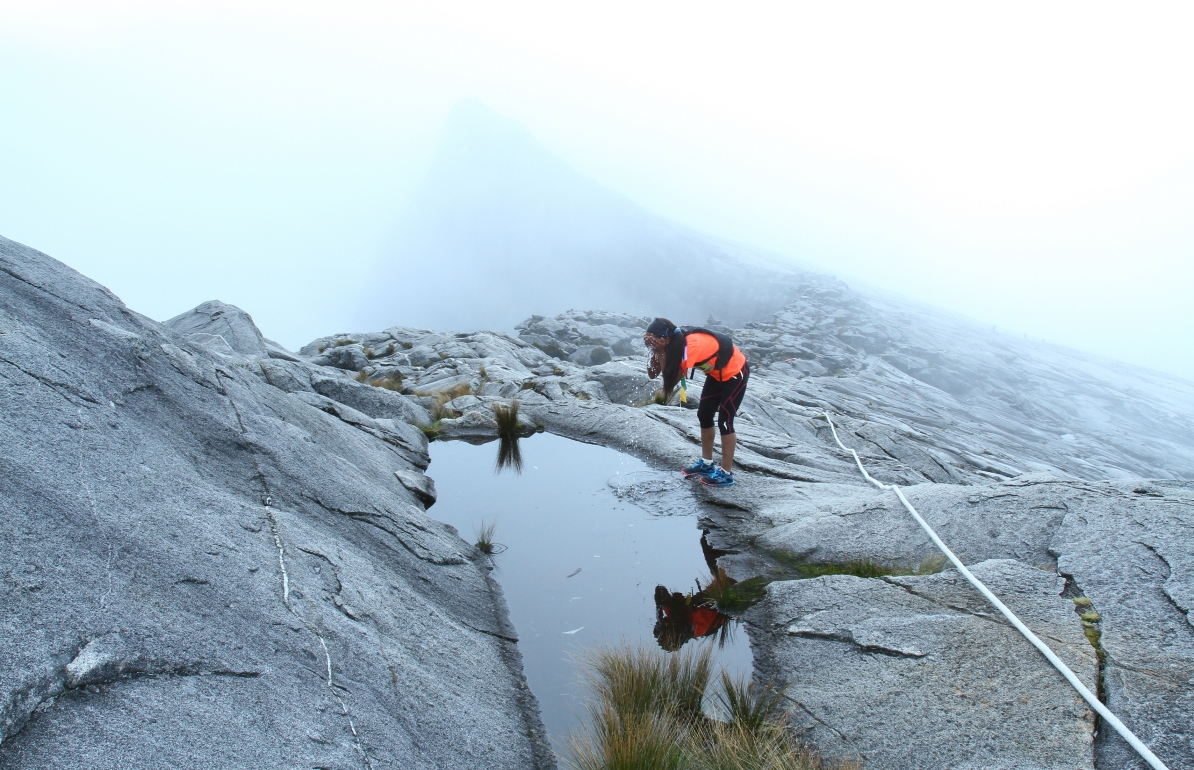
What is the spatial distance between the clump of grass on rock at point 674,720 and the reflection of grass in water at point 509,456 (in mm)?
5673

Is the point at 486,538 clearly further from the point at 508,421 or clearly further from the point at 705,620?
the point at 508,421

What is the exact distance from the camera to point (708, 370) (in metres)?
9.02

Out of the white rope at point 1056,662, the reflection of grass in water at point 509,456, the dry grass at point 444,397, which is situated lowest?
the dry grass at point 444,397

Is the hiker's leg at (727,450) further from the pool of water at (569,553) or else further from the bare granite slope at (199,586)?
the bare granite slope at (199,586)

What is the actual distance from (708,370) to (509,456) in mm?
4412

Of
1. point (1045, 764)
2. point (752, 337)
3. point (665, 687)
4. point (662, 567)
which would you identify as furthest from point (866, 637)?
point (752, 337)

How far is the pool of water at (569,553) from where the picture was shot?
5469 mm

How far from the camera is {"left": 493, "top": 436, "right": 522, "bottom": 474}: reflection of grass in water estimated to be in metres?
10.6

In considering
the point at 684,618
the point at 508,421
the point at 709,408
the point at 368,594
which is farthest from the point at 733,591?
the point at 508,421

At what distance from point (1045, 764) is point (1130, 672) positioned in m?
1.10

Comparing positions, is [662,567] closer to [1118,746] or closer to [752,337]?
[1118,746]

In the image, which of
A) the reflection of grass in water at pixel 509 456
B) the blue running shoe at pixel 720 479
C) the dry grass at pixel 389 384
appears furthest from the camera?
the dry grass at pixel 389 384

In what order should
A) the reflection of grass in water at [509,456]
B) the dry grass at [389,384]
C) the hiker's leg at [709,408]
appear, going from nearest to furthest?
the hiker's leg at [709,408] < the reflection of grass in water at [509,456] < the dry grass at [389,384]

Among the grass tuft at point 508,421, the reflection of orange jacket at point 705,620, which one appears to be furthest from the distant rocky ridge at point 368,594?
the grass tuft at point 508,421
